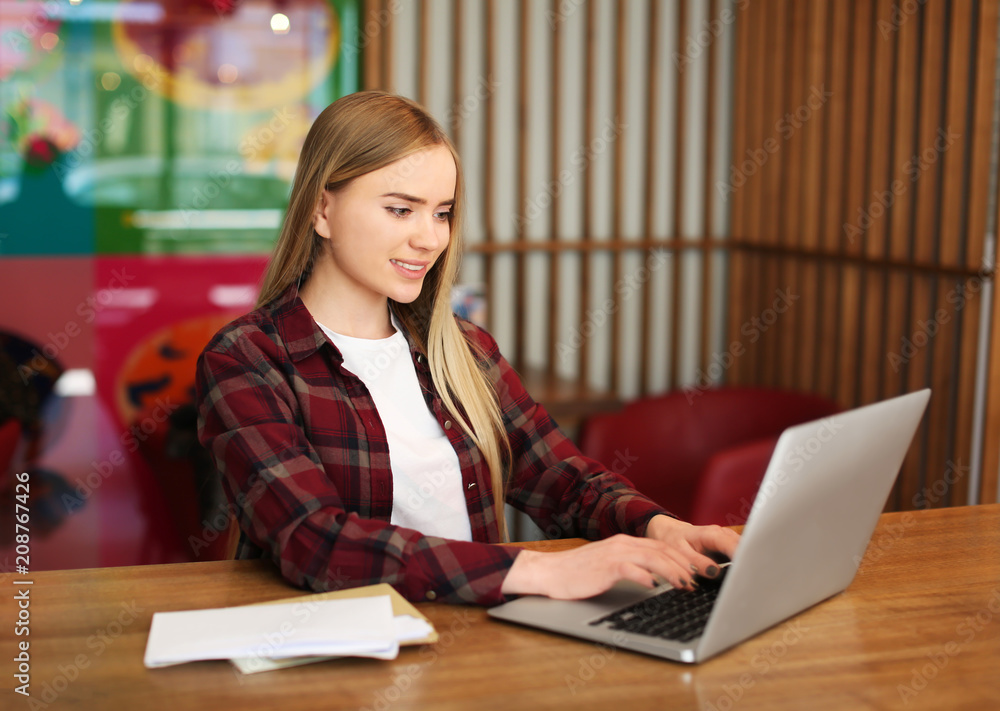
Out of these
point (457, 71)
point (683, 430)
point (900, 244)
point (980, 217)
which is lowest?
point (683, 430)

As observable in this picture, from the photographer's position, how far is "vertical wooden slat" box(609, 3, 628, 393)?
149 inches

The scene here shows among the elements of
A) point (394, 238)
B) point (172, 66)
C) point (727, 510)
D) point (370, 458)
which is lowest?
point (727, 510)

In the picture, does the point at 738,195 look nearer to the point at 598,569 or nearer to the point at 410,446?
the point at 410,446

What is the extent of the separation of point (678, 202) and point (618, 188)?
0.27 meters

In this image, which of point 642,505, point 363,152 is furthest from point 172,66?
point 642,505

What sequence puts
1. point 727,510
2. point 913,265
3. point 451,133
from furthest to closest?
1. point 451,133
2. point 913,265
3. point 727,510

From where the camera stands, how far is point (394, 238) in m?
1.69

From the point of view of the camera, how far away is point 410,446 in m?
1.73

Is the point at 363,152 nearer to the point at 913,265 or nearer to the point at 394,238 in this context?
the point at 394,238

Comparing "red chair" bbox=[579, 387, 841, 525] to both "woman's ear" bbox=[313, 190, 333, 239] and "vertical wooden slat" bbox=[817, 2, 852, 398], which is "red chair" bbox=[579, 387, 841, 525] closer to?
"vertical wooden slat" bbox=[817, 2, 852, 398]

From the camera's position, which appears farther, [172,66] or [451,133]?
[451,133]

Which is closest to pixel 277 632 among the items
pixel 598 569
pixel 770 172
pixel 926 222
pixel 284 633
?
pixel 284 633

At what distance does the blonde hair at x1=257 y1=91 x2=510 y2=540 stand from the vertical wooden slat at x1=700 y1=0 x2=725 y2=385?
220 cm

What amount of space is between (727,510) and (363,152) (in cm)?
151
